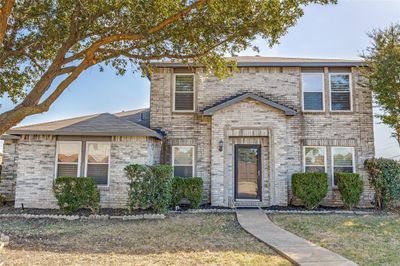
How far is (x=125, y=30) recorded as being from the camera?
852cm

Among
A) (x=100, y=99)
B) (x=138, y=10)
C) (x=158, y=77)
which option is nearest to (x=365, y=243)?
(x=138, y=10)

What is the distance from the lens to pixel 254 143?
13.3 m

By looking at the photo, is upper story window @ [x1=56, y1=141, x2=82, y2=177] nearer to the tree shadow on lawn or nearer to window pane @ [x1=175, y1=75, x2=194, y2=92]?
the tree shadow on lawn

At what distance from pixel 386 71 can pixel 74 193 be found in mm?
11939

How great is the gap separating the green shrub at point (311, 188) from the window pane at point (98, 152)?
7.20 metres

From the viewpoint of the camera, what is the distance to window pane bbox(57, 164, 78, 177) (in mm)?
12453

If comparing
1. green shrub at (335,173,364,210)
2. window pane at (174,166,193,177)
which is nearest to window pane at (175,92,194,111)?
window pane at (174,166,193,177)

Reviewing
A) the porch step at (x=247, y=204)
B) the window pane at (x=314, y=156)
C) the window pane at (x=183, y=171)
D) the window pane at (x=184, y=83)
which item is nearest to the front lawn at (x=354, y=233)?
the porch step at (x=247, y=204)

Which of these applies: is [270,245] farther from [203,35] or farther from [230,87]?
[230,87]

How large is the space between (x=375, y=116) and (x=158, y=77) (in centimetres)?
903

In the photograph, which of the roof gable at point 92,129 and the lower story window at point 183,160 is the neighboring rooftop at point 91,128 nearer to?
the roof gable at point 92,129

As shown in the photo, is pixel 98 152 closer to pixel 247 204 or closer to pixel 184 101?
pixel 184 101

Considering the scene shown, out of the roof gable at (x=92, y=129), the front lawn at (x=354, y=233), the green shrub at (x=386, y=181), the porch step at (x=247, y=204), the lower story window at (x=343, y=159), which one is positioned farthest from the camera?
the lower story window at (x=343, y=159)

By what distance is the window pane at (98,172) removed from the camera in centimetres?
1245
